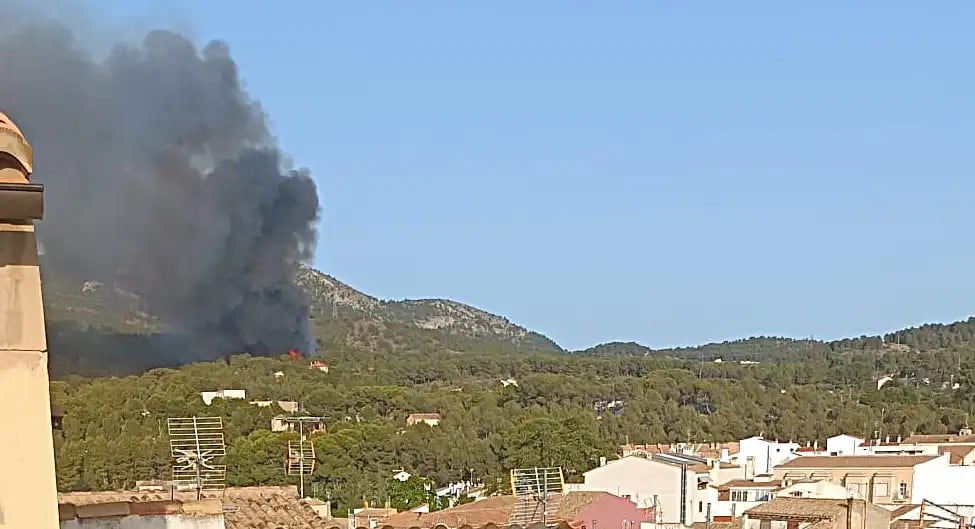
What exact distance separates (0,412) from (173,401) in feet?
85.8

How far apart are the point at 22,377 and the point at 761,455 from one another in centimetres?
3336

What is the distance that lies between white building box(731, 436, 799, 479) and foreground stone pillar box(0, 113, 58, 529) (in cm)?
2871

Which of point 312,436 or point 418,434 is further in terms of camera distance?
point 418,434

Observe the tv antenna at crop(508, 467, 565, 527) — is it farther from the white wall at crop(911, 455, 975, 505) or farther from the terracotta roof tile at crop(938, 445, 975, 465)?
the terracotta roof tile at crop(938, 445, 975, 465)

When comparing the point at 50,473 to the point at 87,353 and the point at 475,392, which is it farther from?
the point at 475,392

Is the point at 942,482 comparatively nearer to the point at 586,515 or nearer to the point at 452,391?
the point at 586,515

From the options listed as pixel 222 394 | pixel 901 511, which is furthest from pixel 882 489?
pixel 222 394

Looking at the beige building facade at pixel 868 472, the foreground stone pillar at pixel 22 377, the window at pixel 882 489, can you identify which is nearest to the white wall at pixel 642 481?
the beige building facade at pixel 868 472

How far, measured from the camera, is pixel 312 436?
32.6 metres

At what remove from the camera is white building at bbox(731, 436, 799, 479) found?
102ft

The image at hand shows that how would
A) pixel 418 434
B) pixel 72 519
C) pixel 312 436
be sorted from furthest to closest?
pixel 418 434 → pixel 312 436 → pixel 72 519

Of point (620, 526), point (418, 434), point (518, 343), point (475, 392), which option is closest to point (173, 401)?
point (418, 434)

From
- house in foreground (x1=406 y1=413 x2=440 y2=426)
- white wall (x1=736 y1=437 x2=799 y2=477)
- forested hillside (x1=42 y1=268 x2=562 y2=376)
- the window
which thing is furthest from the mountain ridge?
the window

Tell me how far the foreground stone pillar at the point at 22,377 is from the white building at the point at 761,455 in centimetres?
2871
